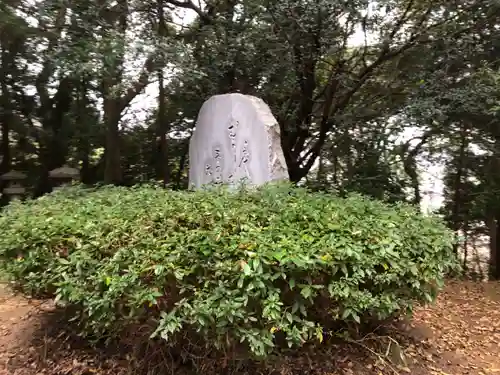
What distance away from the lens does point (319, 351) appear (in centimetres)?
330

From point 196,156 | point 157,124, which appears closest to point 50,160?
point 157,124

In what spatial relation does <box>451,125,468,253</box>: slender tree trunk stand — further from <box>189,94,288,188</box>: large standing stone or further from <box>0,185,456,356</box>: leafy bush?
<box>0,185,456,356</box>: leafy bush

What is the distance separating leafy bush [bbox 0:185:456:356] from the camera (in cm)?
250

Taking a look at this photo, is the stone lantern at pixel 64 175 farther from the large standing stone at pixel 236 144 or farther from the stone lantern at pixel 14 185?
the large standing stone at pixel 236 144

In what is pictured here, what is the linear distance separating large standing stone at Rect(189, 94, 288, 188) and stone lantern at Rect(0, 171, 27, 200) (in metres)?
4.67

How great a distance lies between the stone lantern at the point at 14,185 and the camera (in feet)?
28.5

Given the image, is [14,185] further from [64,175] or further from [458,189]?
[458,189]

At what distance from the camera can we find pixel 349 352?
11.1 feet

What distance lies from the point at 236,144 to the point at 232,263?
2327 mm

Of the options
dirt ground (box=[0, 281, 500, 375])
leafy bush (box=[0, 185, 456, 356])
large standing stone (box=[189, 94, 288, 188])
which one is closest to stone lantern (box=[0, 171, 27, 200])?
dirt ground (box=[0, 281, 500, 375])

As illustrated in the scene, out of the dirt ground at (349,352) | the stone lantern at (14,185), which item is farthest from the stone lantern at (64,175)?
the dirt ground at (349,352)

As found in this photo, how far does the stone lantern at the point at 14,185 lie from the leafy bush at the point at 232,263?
18.2 ft

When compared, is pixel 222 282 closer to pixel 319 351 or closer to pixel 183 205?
pixel 183 205

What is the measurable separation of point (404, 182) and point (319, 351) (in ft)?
18.5
